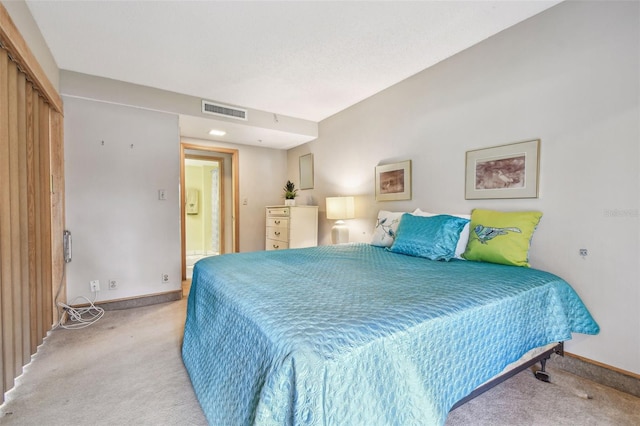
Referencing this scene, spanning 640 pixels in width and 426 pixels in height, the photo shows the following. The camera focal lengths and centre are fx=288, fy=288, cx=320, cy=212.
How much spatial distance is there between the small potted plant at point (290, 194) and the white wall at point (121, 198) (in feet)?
5.51

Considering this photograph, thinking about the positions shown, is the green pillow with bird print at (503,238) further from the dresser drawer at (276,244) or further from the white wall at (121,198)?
the white wall at (121,198)

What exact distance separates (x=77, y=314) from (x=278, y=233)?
8.05ft

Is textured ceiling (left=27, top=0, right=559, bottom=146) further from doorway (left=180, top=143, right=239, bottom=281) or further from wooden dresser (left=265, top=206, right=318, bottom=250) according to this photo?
doorway (left=180, top=143, right=239, bottom=281)

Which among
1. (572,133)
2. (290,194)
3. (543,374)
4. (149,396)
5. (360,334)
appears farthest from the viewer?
(290,194)

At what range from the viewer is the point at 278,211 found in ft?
14.5

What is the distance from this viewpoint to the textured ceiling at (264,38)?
1.99 metres

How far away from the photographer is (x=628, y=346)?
5.57 feet

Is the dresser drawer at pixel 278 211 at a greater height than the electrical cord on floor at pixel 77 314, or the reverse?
the dresser drawer at pixel 278 211

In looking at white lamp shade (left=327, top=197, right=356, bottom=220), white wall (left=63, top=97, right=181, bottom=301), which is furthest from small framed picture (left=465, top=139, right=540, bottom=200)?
white wall (left=63, top=97, right=181, bottom=301)

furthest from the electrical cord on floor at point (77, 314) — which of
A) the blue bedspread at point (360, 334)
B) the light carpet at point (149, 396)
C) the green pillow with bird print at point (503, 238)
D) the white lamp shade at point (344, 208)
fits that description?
the green pillow with bird print at point (503, 238)

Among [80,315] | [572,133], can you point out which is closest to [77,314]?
[80,315]

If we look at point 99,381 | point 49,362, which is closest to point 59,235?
point 49,362

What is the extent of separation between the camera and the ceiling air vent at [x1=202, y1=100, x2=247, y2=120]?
3.47 meters

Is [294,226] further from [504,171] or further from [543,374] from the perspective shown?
[543,374]
